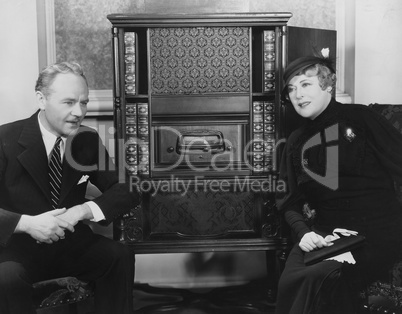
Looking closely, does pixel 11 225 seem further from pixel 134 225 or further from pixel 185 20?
pixel 185 20

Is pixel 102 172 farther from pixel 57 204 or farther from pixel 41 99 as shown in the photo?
pixel 41 99

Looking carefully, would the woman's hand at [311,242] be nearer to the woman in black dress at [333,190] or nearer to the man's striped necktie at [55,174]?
the woman in black dress at [333,190]

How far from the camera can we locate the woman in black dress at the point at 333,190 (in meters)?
2.38

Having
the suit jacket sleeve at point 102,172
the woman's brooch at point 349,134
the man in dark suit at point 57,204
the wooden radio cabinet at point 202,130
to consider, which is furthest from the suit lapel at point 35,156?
the woman's brooch at point 349,134

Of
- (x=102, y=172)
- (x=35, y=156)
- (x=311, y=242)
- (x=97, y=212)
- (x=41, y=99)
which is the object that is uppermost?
(x=41, y=99)

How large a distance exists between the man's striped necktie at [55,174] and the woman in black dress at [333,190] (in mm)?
1115

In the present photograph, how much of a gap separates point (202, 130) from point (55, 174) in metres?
0.91

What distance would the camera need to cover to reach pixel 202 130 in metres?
3.14

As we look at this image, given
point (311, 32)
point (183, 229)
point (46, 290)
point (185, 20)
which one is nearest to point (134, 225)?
point (183, 229)

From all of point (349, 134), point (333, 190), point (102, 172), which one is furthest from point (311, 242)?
point (102, 172)

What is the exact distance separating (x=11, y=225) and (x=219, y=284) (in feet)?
6.00

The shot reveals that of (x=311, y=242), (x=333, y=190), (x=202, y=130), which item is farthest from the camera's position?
(x=202, y=130)

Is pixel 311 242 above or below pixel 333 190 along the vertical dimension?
below

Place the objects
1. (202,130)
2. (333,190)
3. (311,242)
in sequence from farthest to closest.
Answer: (202,130), (333,190), (311,242)
